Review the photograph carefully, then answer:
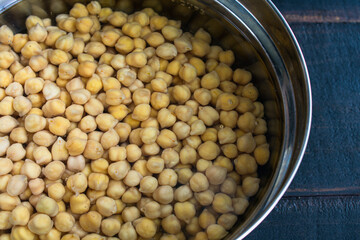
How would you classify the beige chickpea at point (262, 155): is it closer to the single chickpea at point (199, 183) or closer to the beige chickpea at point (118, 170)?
the single chickpea at point (199, 183)

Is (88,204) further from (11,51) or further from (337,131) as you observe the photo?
(337,131)

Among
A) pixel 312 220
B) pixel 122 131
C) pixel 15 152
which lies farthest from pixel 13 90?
pixel 312 220

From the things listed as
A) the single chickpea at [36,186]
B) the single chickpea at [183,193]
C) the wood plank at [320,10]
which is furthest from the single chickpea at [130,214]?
the wood plank at [320,10]

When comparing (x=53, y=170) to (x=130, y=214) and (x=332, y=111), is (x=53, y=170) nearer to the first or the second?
(x=130, y=214)

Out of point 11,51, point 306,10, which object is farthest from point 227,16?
point 11,51

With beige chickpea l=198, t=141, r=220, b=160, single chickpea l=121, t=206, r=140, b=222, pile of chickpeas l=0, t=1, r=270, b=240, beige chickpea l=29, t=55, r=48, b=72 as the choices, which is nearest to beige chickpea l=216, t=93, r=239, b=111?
pile of chickpeas l=0, t=1, r=270, b=240
